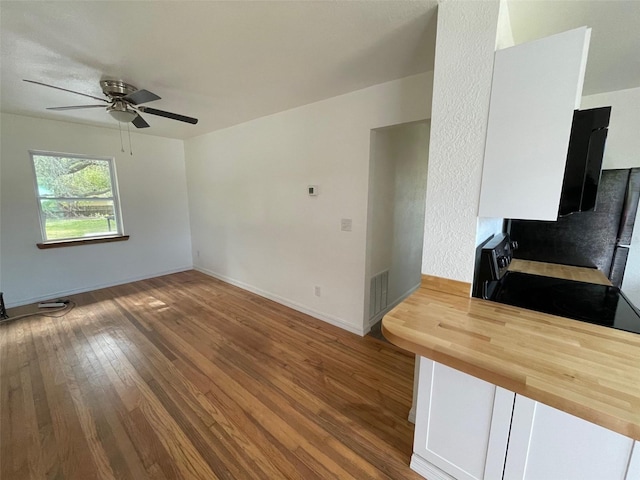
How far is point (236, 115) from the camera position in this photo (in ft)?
10.8

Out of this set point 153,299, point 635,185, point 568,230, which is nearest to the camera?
point 635,185

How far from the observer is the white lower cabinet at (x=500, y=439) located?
0.86m

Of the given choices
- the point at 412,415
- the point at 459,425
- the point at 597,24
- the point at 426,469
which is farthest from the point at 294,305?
the point at 597,24

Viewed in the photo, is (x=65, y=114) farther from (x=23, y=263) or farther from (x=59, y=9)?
(x=59, y=9)

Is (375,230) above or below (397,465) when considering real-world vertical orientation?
above

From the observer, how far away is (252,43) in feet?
5.68

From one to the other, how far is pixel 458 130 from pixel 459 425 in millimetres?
1480

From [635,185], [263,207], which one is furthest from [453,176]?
[263,207]

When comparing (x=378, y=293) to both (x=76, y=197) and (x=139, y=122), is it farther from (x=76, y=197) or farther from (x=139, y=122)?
(x=76, y=197)

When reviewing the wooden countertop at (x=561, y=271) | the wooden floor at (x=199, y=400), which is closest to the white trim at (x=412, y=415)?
the wooden floor at (x=199, y=400)

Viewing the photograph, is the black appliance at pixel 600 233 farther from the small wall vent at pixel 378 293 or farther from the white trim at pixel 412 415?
the white trim at pixel 412 415

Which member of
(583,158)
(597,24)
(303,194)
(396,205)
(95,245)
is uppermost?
(597,24)

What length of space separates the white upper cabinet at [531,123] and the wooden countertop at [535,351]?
20.7 inches

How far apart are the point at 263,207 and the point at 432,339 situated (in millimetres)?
2926
